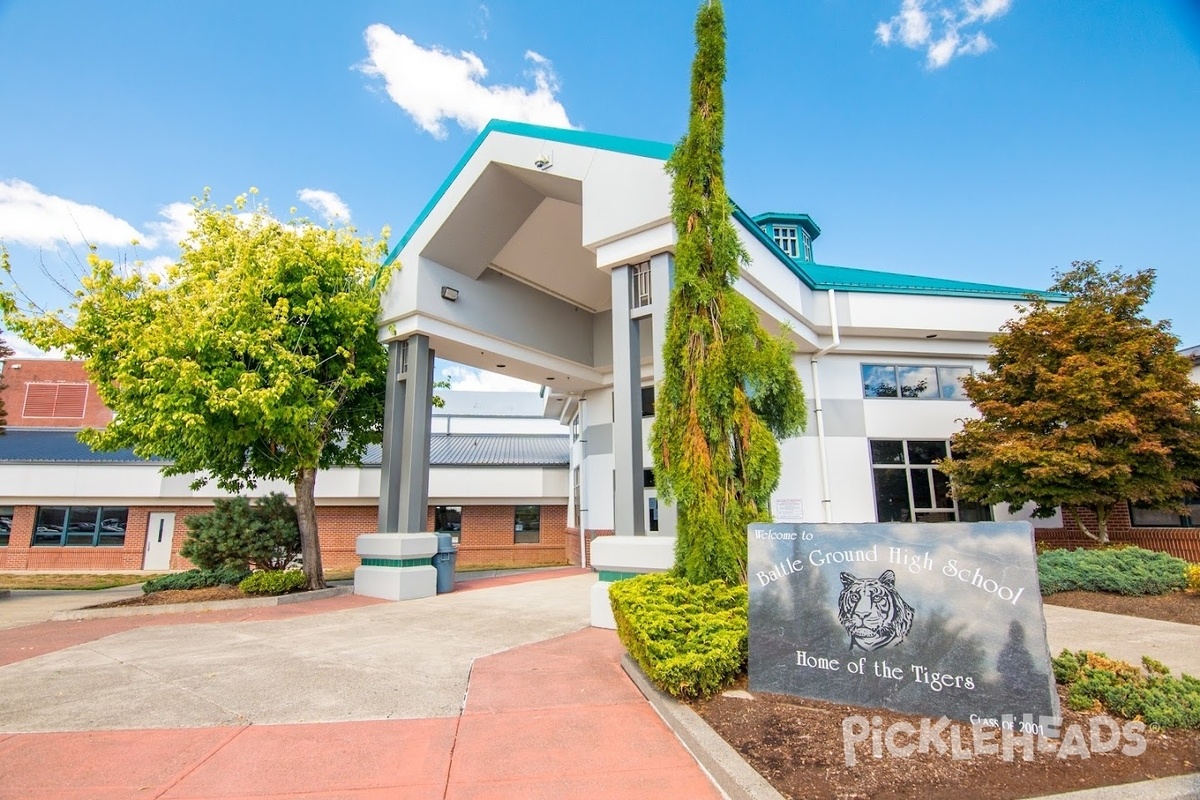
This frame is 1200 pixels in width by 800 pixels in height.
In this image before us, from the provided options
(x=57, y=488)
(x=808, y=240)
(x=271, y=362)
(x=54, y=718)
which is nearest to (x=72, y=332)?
(x=271, y=362)

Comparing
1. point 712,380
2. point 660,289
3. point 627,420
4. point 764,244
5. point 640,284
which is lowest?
point 627,420

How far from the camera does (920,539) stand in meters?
4.43

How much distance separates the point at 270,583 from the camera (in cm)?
1135

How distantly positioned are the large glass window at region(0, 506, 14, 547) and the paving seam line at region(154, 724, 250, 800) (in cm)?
2647

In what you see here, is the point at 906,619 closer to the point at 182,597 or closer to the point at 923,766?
the point at 923,766

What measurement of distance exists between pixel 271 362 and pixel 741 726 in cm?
961

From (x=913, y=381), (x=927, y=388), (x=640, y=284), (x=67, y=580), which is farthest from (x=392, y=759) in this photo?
(x=67, y=580)

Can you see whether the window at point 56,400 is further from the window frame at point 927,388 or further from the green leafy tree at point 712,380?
the window frame at point 927,388

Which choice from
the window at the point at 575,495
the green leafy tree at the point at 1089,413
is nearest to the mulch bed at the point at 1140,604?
the green leafy tree at the point at 1089,413

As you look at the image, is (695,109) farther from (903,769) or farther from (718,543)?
(903,769)

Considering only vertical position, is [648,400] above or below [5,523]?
above

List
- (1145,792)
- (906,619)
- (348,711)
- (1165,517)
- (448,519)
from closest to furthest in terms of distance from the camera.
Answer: (1145,792) < (906,619) < (348,711) < (1165,517) < (448,519)

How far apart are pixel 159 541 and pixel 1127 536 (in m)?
28.9

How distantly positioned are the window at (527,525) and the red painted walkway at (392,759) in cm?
1837
